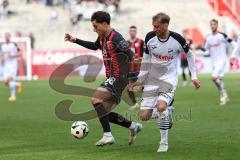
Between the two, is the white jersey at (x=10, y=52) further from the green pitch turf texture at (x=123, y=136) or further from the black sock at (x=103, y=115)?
the black sock at (x=103, y=115)

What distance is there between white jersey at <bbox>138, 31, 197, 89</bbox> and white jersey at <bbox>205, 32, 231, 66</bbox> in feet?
37.8

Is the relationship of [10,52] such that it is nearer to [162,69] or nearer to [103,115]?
[103,115]

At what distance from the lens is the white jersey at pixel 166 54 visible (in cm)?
1148

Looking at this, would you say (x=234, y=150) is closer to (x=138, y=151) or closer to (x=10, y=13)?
(x=138, y=151)

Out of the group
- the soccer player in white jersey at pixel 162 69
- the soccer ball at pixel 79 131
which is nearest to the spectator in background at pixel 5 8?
the soccer ball at pixel 79 131

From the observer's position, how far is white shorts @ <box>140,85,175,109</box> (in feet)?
37.4

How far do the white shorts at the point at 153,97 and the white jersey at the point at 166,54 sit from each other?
213 millimetres

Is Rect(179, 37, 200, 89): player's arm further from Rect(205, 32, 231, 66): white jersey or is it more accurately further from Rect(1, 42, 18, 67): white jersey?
Rect(1, 42, 18, 67): white jersey

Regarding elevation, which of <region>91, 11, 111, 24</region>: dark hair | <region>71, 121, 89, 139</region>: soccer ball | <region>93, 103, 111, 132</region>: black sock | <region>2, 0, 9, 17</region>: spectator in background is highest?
<region>91, 11, 111, 24</region>: dark hair

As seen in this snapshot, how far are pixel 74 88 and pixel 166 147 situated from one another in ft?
56.9

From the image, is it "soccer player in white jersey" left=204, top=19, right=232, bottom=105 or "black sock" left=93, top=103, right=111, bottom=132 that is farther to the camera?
"soccer player in white jersey" left=204, top=19, right=232, bottom=105

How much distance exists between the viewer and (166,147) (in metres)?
11.3

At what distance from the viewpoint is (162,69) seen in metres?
11.9

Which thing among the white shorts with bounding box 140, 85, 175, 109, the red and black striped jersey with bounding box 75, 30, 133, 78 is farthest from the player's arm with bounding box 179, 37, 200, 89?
the red and black striped jersey with bounding box 75, 30, 133, 78
